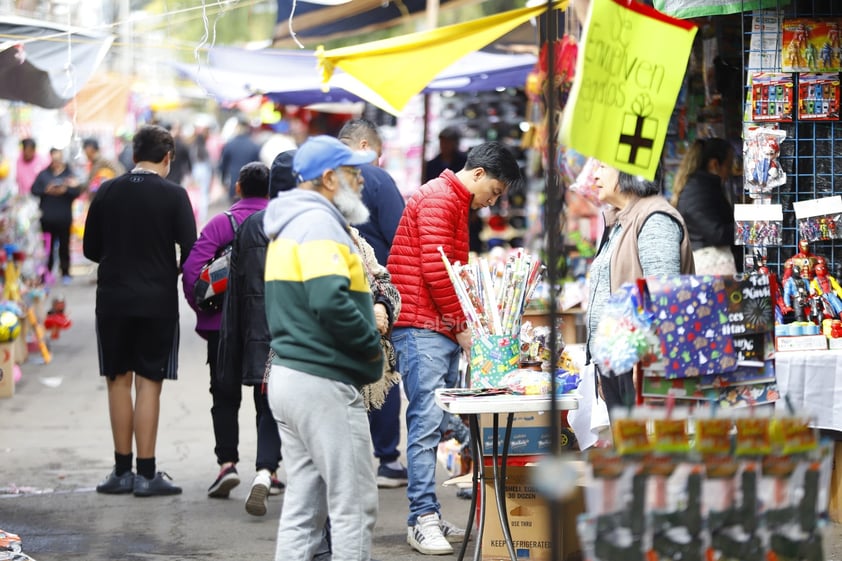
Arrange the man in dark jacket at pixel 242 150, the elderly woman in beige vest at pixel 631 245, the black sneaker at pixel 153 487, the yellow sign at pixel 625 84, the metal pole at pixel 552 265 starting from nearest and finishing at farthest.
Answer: the metal pole at pixel 552 265 → the yellow sign at pixel 625 84 → the elderly woman in beige vest at pixel 631 245 → the black sneaker at pixel 153 487 → the man in dark jacket at pixel 242 150

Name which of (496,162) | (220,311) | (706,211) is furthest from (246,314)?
(706,211)

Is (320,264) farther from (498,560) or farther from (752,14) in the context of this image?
(752,14)

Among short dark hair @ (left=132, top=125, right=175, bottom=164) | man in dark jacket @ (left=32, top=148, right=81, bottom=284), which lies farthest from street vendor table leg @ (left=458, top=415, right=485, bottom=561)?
man in dark jacket @ (left=32, top=148, right=81, bottom=284)

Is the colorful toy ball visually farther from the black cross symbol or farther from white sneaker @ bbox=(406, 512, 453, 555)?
the black cross symbol

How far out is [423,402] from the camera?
242 inches

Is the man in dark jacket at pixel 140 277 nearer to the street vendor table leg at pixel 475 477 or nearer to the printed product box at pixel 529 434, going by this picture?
the printed product box at pixel 529 434

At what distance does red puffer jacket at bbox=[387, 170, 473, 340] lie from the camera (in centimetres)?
604

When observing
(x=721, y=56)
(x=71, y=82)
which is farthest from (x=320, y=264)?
(x=721, y=56)

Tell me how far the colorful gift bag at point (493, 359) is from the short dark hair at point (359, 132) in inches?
75.0

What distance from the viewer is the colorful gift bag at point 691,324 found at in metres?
4.57

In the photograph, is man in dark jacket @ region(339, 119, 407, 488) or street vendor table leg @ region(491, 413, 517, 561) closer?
street vendor table leg @ region(491, 413, 517, 561)

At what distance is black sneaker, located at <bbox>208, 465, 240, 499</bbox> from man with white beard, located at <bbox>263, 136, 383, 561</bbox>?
110 inches

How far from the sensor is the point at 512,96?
14539mm

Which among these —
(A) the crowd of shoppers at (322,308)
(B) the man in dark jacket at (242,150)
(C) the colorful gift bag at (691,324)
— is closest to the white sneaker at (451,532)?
(A) the crowd of shoppers at (322,308)
